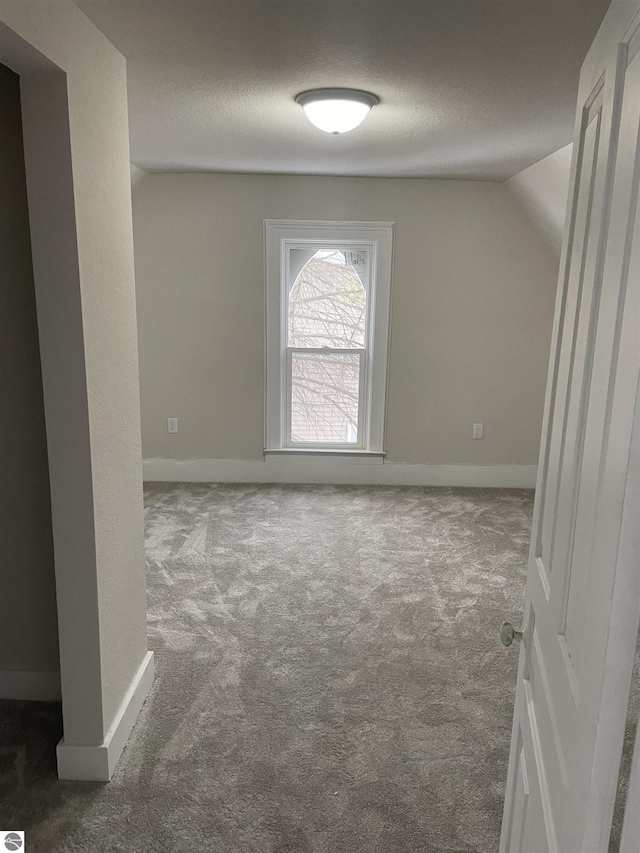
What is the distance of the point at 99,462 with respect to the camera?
1.96m

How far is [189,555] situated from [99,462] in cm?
188

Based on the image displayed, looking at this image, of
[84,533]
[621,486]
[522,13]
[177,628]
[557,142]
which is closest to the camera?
[621,486]

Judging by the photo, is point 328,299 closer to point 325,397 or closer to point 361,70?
point 325,397

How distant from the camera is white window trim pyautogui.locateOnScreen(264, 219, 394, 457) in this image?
464 centimetres

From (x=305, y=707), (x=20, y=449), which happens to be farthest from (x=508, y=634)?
(x=20, y=449)

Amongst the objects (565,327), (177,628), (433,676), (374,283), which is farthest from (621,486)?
(374,283)

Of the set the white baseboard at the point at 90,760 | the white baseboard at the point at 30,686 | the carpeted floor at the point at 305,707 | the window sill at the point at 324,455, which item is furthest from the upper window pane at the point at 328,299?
the white baseboard at the point at 90,760

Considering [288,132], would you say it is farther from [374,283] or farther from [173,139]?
[374,283]

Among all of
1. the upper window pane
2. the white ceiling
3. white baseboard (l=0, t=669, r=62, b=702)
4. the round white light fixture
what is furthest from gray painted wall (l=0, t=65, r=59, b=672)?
the upper window pane

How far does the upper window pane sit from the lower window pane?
0.13 m

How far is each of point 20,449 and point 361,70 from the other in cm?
171

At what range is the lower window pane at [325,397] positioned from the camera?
493 cm

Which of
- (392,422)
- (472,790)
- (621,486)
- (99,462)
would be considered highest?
(621,486)

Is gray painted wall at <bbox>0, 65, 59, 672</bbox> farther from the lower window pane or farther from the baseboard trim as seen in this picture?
the lower window pane
